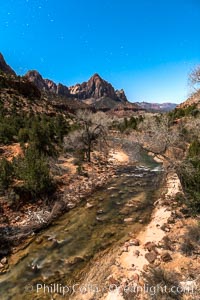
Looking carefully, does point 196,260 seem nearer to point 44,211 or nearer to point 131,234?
point 131,234

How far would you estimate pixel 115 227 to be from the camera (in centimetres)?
1428

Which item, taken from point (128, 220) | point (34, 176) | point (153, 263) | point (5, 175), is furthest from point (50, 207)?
point (153, 263)

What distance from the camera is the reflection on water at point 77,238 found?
10.2 m

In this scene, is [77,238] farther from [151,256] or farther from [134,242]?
[151,256]

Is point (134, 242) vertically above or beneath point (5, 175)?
beneath

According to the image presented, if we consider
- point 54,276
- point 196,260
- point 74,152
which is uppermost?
point 74,152

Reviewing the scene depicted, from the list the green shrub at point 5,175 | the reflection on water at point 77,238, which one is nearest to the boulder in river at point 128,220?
the reflection on water at point 77,238

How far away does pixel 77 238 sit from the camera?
13.3 m

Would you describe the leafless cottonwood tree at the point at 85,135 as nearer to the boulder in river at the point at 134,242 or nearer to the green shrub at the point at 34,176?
the green shrub at the point at 34,176

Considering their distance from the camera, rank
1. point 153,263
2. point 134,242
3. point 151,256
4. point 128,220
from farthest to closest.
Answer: point 128,220 < point 134,242 < point 151,256 < point 153,263

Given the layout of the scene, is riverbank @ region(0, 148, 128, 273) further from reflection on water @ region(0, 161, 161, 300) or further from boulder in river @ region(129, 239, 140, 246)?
boulder in river @ region(129, 239, 140, 246)

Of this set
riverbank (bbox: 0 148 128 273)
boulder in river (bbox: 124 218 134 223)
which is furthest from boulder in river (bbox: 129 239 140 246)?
riverbank (bbox: 0 148 128 273)

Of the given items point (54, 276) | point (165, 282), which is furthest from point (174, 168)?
point (54, 276)

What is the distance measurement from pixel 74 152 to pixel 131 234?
723 inches
